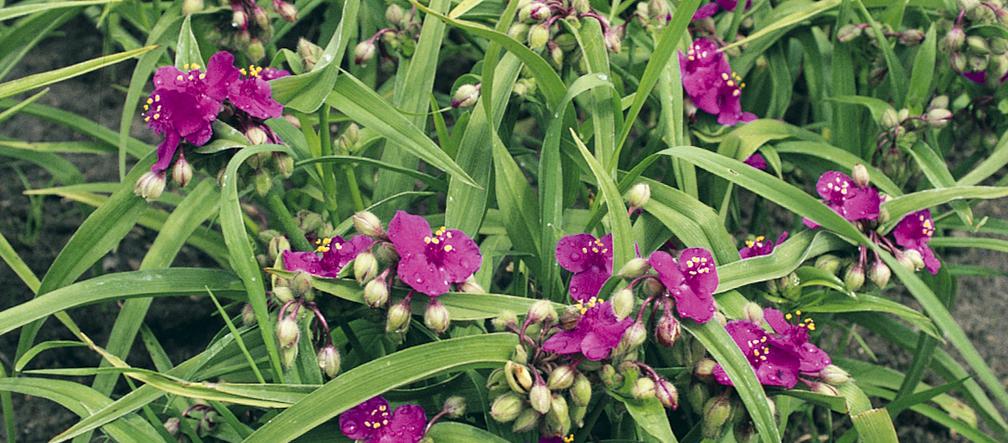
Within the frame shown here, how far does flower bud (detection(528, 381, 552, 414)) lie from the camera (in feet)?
3.83

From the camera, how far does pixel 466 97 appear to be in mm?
1521

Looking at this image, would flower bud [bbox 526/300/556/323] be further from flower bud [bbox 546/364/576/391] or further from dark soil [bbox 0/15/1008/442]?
dark soil [bbox 0/15/1008/442]

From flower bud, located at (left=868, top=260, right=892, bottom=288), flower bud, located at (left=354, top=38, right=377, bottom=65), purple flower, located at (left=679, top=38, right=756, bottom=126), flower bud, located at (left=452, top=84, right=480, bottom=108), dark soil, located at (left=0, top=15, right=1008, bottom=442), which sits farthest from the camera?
dark soil, located at (left=0, top=15, right=1008, bottom=442)

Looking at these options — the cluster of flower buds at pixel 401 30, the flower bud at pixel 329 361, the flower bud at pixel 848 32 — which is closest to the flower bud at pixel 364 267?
the flower bud at pixel 329 361

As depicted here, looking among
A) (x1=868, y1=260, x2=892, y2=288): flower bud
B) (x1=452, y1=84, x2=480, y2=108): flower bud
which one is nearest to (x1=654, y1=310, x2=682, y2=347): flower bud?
(x1=868, y1=260, x2=892, y2=288): flower bud

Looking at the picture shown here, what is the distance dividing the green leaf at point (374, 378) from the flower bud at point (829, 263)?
1.65 feet

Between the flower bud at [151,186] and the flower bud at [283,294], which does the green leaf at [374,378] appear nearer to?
the flower bud at [283,294]

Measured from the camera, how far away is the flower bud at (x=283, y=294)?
127 cm

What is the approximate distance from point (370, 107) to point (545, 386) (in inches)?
19.7

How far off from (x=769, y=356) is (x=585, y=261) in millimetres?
280

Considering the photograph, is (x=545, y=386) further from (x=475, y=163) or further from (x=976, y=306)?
(x=976, y=306)

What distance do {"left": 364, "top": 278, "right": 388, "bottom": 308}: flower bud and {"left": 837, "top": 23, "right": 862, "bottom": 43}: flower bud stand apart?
101 centimetres

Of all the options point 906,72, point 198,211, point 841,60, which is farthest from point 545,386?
point 906,72

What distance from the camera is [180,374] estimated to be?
146 cm
